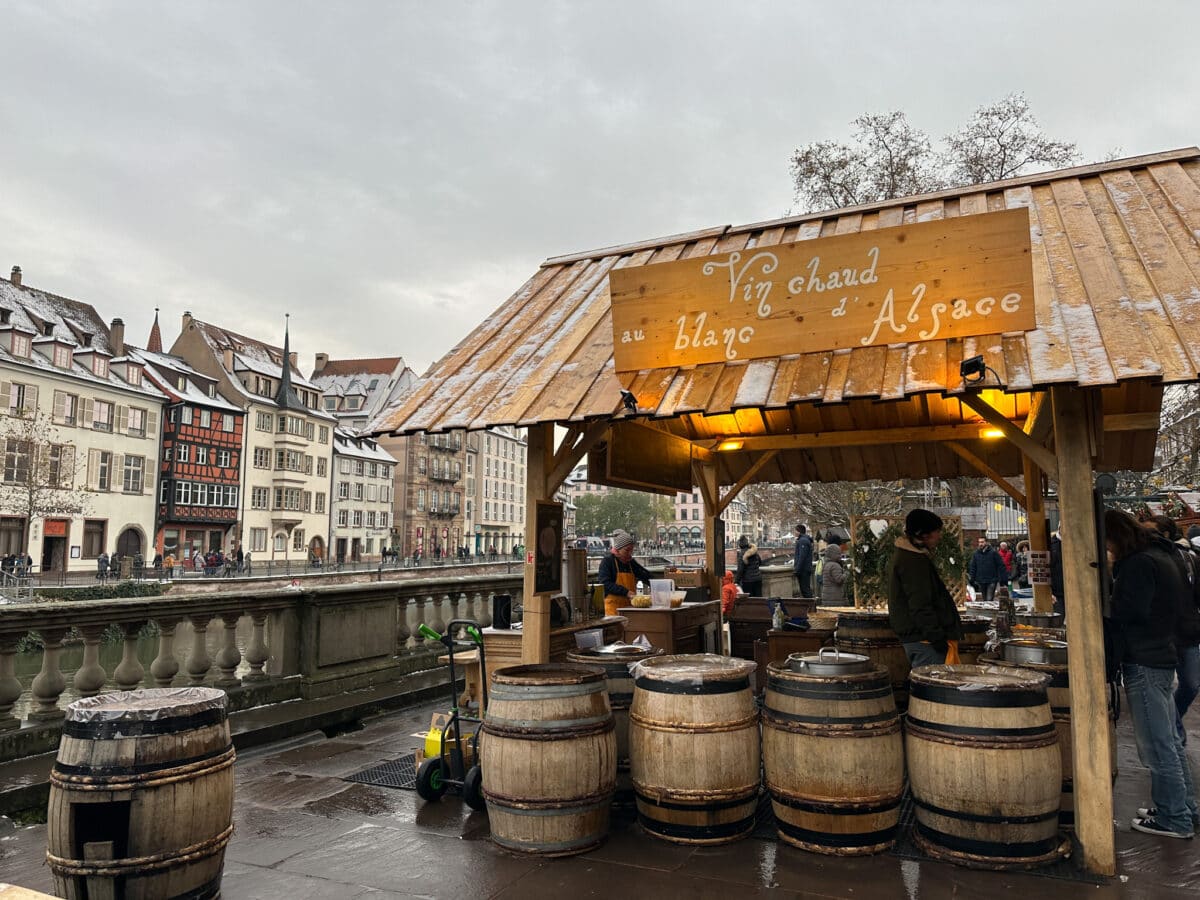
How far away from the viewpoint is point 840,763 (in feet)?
13.4

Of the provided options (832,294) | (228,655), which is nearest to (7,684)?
(228,655)

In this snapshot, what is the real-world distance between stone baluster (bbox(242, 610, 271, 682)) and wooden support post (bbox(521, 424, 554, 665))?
3.05m

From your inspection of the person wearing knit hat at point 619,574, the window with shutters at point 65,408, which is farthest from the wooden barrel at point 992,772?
the window with shutters at point 65,408

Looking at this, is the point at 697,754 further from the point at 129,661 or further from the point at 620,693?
the point at 129,661

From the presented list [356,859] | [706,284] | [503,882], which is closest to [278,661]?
[356,859]

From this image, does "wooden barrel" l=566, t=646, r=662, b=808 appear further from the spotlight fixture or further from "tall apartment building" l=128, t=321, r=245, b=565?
"tall apartment building" l=128, t=321, r=245, b=565

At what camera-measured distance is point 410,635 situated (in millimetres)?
9141

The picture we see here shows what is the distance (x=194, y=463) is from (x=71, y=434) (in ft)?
25.7

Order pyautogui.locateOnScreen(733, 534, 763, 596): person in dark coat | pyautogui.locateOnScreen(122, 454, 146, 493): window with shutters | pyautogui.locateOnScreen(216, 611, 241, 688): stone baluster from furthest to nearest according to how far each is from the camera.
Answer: pyautogui.locateOnScreen(122, 454, 146, 493): window with shutters → pyautogui.locateOnScreen(733, 534, 763, 596): person in dark coat → pyautogui.locateOnScreen(216, 611, 241, 688): stone baluster

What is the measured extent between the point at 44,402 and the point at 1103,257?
46.5 meters

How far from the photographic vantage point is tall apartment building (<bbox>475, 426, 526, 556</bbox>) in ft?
287

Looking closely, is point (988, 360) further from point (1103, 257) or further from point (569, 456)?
point (569, 456)

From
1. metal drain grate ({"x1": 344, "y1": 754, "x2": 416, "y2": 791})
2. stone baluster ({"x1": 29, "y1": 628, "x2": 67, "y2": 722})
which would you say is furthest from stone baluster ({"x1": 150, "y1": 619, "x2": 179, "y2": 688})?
metal drain grate ({"x1": 344, "y1": 754, "x2": 416, "y2": 791})

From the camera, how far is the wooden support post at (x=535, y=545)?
5.63 m
